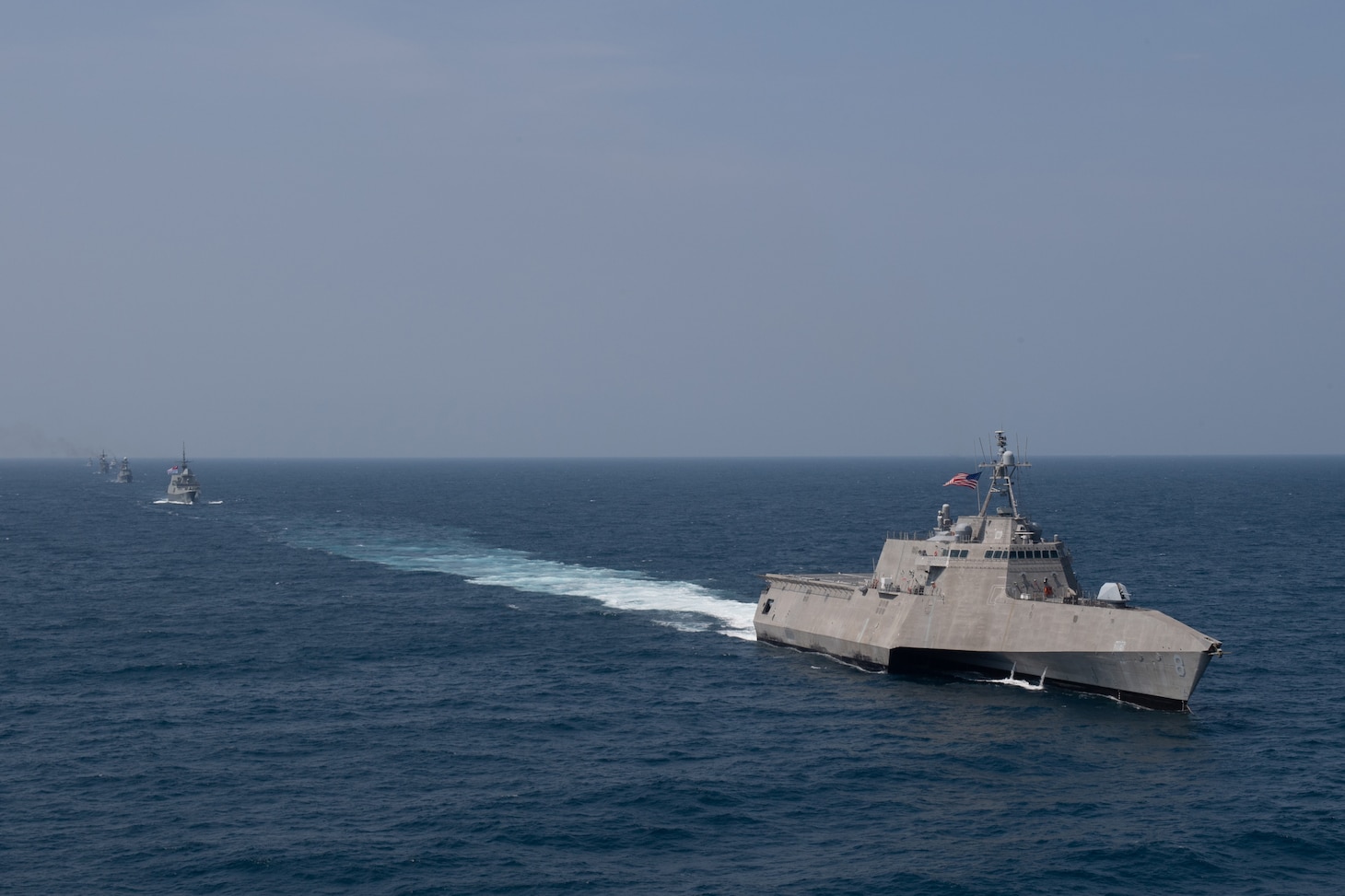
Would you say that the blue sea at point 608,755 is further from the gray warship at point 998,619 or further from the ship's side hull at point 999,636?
the gray warship at point 998,619

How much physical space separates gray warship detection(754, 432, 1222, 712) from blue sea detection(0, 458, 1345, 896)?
1.58m

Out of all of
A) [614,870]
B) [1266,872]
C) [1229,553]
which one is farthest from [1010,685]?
[1229,553]

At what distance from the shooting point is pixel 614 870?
38.4 meters

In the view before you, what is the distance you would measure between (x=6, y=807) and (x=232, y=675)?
21.5 m

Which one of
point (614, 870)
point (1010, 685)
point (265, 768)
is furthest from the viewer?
point (1010, 685)

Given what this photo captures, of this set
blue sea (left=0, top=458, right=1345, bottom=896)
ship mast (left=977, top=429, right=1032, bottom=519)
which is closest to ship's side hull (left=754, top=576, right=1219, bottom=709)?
blue sea (left=0, top=458, right=1345, bottom=896)

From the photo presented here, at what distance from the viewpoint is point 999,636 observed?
2458 inches

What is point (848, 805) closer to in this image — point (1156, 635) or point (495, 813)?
point (495, 813)

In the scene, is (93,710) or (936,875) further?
(93,710)

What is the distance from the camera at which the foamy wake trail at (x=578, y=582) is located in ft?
280

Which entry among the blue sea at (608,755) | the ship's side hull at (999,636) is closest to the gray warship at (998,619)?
the ship's side hull at (999,636)

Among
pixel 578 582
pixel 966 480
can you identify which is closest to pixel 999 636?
pixel 966 480

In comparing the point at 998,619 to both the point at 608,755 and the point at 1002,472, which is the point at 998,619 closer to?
the point at 1002,472

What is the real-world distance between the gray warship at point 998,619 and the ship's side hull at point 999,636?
61mm
